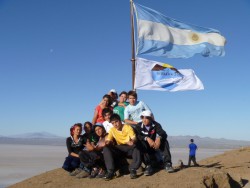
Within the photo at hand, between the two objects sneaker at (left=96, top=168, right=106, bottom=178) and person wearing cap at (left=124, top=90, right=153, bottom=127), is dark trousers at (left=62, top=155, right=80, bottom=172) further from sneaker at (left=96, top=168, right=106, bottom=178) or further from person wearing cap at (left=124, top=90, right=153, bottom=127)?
person wearing cap at (left=124, top=90, right=153, bottom=127)

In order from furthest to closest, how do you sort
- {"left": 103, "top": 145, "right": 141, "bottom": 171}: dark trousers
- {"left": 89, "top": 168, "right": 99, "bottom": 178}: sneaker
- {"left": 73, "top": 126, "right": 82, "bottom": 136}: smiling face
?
{"left": 73, "top": 126, "right": 82, "bottom": 136}: smiling face < {"left": 89, "top": 168, "right": 99, "bottom": 178}: sneaker < {"left": 103, "top": 145, "right": 141, "bottom": 171}: dark trousers

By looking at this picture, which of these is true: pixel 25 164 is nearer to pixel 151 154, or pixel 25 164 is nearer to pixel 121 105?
pixel 121 105

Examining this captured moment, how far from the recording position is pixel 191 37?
1338 cm

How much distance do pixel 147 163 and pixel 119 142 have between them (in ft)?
2.64

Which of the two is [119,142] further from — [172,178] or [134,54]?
[134,54]

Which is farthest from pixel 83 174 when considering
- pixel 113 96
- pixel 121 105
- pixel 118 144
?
pixel 113 96

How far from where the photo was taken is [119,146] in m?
8.52

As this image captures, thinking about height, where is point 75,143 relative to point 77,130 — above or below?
below

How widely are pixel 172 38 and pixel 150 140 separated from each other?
18.9 ft

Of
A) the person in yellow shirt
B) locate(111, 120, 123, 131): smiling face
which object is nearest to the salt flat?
the person in yellow shirt

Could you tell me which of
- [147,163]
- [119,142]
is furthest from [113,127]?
[147,163]

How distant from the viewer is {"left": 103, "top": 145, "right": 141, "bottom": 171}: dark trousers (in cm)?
813

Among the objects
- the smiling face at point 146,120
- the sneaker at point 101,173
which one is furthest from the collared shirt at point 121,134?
the sneaker at point 101,173

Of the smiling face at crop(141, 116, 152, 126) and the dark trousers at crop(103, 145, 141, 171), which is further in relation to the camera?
the smiling face at crop(141, 116, 152, 126)
